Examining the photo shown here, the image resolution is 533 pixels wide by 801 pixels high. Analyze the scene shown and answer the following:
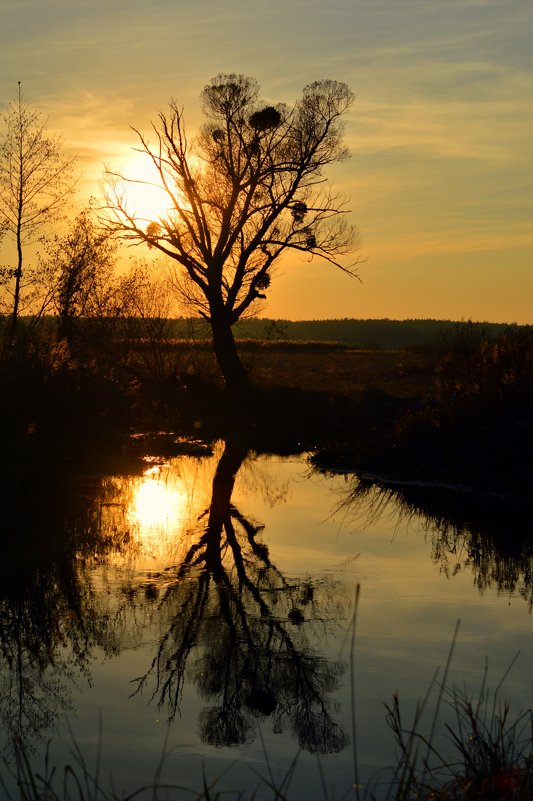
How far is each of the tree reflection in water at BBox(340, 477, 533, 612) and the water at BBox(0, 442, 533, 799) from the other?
0.17 feet

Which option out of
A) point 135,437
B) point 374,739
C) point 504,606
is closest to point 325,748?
point 374,739

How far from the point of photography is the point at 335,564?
41.9 feet

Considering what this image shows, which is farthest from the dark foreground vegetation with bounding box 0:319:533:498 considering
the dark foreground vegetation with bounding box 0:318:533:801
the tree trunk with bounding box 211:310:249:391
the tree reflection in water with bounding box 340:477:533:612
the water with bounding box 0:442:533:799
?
the water with bounding box 0:442:533:799

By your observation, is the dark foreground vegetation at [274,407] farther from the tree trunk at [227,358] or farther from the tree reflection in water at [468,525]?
the tree reflection in water at [468,525]

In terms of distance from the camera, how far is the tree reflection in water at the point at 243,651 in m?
7.67

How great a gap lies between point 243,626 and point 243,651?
2.59ft

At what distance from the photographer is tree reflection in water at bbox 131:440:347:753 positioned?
7.67 m

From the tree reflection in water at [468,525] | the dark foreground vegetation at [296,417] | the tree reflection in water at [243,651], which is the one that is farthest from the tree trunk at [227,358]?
the tree reflection in water at [243,651]

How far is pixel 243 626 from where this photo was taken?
10.0 m

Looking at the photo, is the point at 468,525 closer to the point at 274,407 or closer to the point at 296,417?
the point at 296,417

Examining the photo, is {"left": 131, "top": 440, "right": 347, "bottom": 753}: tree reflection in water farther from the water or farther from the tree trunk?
the tree trunk

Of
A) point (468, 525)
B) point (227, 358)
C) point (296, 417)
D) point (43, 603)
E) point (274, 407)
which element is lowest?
point (43, 603)

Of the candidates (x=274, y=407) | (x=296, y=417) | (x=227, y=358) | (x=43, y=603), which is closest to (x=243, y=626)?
(x=43, y=603)

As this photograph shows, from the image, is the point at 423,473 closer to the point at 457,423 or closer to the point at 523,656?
the point at 457,423
